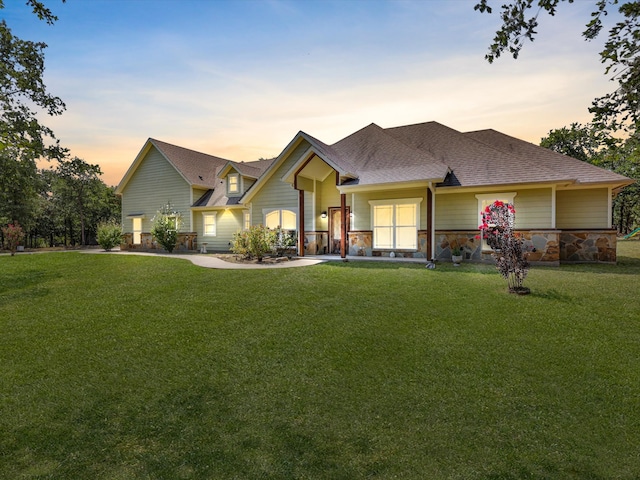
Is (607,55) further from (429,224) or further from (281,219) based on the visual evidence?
(281,219)

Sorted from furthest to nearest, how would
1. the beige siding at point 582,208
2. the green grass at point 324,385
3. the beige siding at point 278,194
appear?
the beige siding at point 278,194 → the beige siding at point 582,208 → the green grass at point 324,385

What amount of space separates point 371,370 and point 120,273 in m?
10.5

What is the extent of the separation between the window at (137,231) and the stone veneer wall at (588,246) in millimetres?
25631

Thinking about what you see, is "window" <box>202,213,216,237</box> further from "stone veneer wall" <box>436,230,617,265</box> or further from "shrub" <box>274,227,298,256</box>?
"stone veneer wall" <box>436,230,617,265</box>

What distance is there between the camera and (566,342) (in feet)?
18.8

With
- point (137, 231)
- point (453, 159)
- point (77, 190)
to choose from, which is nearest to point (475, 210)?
point (453, 159)

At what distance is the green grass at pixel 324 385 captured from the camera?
332 centimetres

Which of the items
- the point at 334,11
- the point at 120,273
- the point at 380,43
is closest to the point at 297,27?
the point at 334,11

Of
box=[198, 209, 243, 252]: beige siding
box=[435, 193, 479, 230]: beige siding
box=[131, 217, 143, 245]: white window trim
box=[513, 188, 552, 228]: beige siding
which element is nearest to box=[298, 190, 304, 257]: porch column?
box=[435, 193, 479, 230]: beige siding

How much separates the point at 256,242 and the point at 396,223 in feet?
21.5

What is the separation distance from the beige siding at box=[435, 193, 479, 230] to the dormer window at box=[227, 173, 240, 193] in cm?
1219

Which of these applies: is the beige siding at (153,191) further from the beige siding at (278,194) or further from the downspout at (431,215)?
the downspout at (431,215)

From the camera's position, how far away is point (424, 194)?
51.0 ft

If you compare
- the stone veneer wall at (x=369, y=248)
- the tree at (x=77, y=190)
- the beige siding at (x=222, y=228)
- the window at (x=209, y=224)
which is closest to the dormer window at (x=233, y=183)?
the beige siding at (x=222, y=228)
